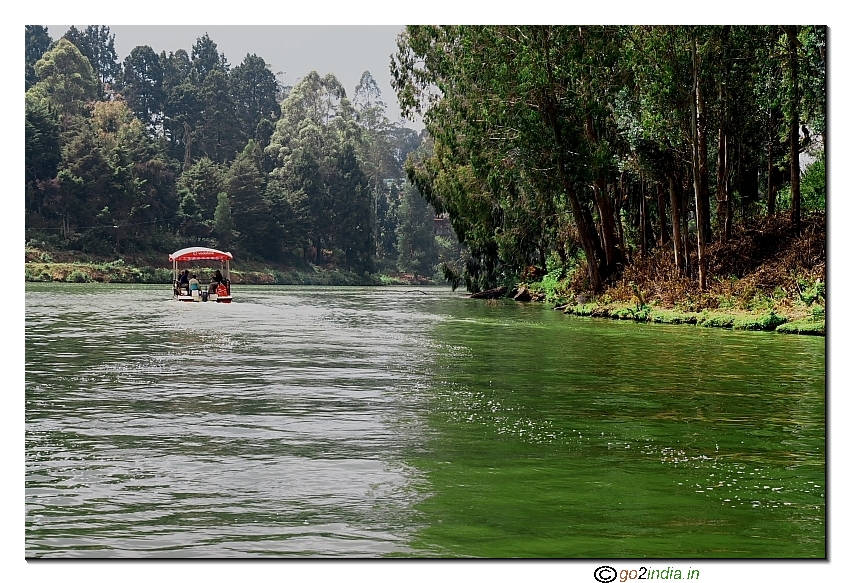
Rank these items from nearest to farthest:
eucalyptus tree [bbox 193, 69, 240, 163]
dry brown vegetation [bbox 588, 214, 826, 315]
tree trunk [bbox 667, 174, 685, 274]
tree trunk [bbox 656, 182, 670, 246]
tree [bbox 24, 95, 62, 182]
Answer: dry brown vegetation [bbox 588, 214, 826, 315], tree trunk [bbox 667, 174, 685, 274], tree trunk [bbox 656, 182, 670, 246], tree [bbox 24, 95, 62, 182], eucalyptus tree [bbox 193, 69, 240, 163]

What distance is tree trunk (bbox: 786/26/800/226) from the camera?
17.6 meters

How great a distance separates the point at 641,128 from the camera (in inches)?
961

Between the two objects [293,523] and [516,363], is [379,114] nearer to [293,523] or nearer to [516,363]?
[516,363]

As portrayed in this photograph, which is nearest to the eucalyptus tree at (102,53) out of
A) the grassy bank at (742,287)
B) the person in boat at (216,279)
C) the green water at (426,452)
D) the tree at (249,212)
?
the tree at (249,212)

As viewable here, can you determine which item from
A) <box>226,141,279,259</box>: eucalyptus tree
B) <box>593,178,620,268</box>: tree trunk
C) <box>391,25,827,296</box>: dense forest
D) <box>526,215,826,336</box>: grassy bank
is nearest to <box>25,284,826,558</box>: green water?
<box>526,215,826,336</box>: grassy bank

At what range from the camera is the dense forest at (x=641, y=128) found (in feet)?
71.2

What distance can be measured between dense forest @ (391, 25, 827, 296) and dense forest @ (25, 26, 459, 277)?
82.6 feet

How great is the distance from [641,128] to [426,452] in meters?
17.5

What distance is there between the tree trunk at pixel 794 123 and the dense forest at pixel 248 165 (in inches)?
1349

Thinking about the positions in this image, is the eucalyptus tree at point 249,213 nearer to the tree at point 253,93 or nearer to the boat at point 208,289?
the tree at point 253,93

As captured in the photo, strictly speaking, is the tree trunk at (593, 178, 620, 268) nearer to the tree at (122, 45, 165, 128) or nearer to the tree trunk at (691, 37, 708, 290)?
the tree trunk at (691, 37, 708, 290)

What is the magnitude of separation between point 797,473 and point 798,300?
14.1 meters

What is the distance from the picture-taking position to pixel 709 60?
22.4 metres

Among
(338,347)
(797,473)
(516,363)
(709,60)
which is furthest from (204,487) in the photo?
(709,60)
